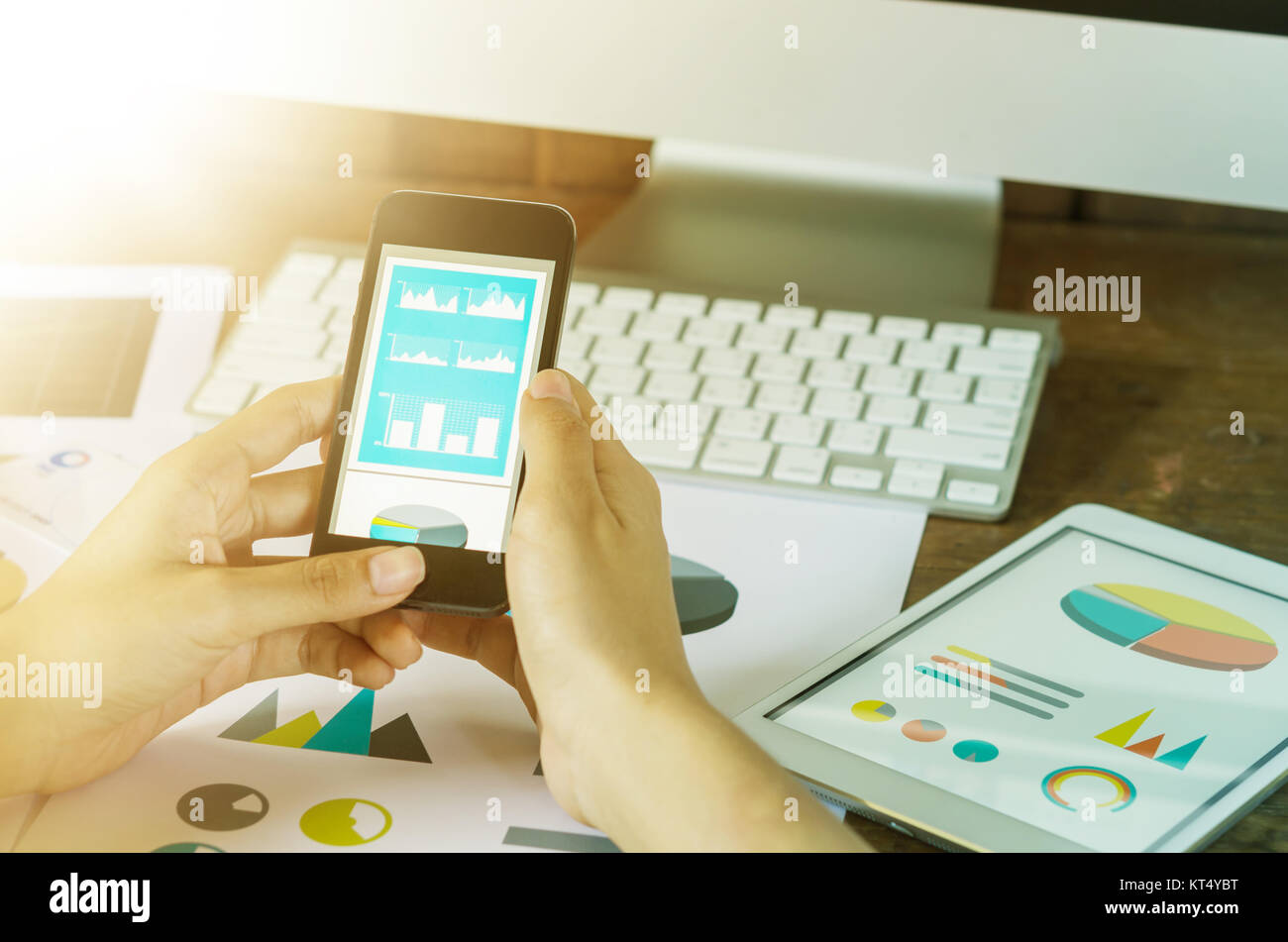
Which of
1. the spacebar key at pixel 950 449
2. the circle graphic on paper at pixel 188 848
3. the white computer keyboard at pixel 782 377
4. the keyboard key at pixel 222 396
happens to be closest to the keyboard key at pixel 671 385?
the white computer keyboard at pixel 782 377

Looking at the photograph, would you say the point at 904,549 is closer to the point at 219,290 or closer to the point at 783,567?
the point at 783,567

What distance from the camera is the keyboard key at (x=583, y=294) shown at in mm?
717

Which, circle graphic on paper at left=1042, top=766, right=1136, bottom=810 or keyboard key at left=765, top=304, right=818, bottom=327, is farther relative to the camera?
keyboard key at left=765, top=304, right=818, bottom=327

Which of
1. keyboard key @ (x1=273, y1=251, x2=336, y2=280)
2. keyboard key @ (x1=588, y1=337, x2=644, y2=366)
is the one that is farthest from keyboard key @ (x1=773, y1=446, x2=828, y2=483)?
keyboard key @ (x1=273, y1=251, x2=336, y2=280)

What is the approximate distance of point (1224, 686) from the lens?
0.47 meters

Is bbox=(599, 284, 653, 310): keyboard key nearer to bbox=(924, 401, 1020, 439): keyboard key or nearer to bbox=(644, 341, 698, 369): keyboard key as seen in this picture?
bbox=(644, 341, 698, 369): keyboard key

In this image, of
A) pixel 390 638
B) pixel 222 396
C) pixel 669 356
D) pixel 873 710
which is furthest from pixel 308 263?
pixel 873 710

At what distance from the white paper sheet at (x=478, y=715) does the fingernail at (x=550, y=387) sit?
0.12 m

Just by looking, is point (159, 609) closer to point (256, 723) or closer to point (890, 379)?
point (256, 723)

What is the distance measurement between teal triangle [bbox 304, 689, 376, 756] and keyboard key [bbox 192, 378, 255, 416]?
22cm

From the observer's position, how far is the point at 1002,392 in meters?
0.64

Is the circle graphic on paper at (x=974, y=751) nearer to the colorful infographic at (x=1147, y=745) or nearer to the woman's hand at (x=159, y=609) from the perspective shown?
the colorful infographic at (x=1147, y=745)

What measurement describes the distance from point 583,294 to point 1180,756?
0.41 m

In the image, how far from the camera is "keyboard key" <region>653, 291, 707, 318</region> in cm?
71
